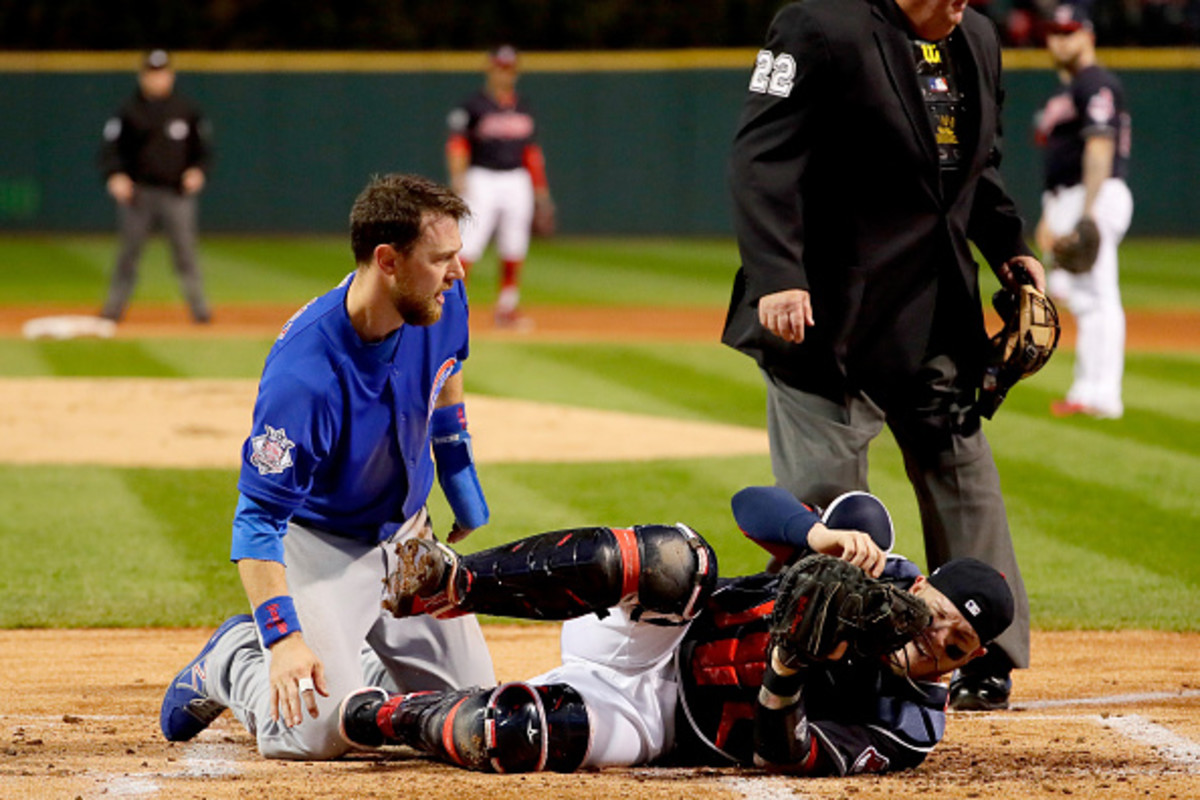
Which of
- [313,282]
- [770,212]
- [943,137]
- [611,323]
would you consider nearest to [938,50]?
[943,137]

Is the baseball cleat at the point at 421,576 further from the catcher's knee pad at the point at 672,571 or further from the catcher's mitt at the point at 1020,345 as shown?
the catcher's mitt at the point at 1020,345

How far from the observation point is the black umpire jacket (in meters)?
4.66

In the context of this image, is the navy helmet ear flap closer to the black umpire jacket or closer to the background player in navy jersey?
the black umpire jacket

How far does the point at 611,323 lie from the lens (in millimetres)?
15883

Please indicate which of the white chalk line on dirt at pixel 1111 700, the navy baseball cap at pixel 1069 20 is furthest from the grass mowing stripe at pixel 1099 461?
the white chalk line on dirt at pixel 1111 700

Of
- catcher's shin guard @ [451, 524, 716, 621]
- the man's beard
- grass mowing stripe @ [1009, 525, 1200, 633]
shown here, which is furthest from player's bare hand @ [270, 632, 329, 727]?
grass mowing stripe @ [1009, 525, 1200, 633]

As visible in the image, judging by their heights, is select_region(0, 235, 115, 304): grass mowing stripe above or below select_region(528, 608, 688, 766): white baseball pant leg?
below

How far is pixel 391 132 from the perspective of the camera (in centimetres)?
2441

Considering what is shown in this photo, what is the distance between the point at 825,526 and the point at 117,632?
9.60 ft

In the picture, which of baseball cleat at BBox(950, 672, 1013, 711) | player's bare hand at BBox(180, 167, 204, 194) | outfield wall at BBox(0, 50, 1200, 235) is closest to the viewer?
baseball cleat at BBox(950, 672, 1013, 711)

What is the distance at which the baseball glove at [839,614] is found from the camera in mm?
3771

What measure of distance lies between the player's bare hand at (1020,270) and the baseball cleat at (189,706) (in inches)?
94.0

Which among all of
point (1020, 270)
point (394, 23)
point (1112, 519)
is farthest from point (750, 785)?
point (394, 23)

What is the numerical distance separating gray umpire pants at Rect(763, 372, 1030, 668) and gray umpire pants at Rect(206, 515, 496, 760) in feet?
3.18
